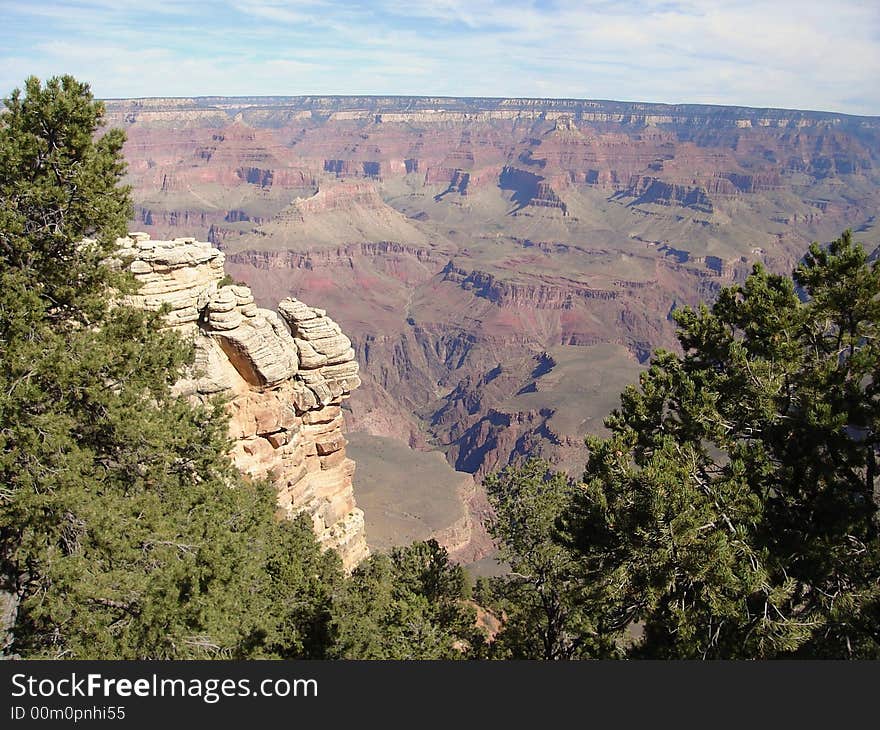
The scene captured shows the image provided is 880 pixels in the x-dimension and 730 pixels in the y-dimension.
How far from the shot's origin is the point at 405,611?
20.3m

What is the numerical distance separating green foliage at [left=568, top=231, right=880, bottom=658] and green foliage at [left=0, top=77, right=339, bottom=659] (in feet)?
30.8

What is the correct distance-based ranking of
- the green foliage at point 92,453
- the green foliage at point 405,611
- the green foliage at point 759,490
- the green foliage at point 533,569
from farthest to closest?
1. the green foliage at point 533,569
2. the green foliage at point 405,611
3. the green foliage at point 759,490
4. the green foliage at point 92,453

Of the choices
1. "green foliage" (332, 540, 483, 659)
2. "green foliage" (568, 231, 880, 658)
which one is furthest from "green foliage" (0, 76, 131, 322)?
"green foliage" (568, 231, 880, 658)

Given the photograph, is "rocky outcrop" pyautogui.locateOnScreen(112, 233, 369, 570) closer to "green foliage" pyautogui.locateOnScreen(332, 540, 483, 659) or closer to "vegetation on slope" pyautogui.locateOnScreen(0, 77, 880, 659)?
"green foliage" pyautogui.locateOnScreen(332, 540, 483, 659)

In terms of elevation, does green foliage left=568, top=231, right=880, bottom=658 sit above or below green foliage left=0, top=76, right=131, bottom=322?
below

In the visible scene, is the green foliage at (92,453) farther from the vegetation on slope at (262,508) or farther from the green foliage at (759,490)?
the green foliage at (759,490)

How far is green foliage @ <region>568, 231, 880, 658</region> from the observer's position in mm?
14305

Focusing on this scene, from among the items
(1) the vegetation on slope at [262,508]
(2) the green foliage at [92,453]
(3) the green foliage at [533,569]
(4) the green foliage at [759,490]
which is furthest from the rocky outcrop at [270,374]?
(4) the green foliage at [759,490]

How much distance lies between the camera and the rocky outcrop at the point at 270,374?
29.7 m

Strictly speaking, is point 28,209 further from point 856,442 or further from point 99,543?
point 856,442

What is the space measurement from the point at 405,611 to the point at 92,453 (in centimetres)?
1009

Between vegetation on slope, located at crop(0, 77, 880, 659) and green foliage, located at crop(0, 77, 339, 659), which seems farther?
vegetation on slope, located at crop(0, 77, 880, 659)

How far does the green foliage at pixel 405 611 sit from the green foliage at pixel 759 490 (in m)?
5.69

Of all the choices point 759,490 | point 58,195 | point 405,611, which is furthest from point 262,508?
point 759,490
